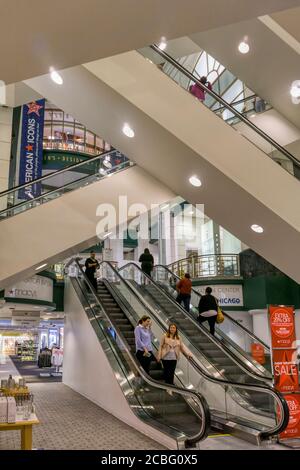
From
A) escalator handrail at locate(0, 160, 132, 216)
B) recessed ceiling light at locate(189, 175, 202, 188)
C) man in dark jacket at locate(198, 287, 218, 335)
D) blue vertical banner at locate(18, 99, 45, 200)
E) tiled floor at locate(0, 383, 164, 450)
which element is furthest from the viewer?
blue vertical banner at locate(18, 99, 45, 200)

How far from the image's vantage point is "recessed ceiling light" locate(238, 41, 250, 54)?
8.46m

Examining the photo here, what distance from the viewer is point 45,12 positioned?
3.26m

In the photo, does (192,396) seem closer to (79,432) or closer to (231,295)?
(79,432)

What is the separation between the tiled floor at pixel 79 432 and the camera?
5883mm

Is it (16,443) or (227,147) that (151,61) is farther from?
(16,443)

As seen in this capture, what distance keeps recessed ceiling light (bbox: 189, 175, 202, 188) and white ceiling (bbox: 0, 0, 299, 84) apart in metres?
4.61

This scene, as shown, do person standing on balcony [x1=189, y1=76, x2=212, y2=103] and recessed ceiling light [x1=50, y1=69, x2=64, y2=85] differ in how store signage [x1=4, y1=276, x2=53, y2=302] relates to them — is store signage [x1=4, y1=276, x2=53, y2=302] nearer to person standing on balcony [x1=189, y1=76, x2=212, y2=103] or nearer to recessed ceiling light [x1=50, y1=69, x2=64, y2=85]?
recessed ceiling light [x1=50, y1=69, x2=64, y2=85]

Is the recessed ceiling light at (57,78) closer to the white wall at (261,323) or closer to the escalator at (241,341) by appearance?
the escalator at (241,341)

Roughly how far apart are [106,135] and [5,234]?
10.0 feet

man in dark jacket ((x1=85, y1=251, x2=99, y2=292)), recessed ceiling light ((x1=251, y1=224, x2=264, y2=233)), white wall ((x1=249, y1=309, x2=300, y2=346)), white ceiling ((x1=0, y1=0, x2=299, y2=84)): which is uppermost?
white ceiling ((x1=0, y1=0, x2=299, y2=84))

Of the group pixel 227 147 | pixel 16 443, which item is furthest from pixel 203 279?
pixel 16 443

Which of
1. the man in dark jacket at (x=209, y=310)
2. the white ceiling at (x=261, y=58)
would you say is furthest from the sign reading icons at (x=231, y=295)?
the white ceiling at (x=261, y=58)

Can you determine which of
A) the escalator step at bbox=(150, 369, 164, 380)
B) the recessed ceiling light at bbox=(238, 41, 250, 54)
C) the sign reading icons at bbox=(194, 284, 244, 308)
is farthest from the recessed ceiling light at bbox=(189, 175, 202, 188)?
the sign reading icons at bbox=(194, 284, 244, 308)

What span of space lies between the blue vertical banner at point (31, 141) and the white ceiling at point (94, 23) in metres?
10.3
